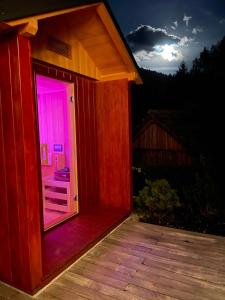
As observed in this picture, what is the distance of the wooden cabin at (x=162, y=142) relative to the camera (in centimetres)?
954

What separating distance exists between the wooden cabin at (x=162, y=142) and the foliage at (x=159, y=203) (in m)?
4.46

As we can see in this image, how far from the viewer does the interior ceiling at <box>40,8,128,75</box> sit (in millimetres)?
3764

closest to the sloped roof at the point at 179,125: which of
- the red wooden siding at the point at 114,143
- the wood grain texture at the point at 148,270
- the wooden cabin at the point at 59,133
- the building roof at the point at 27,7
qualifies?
the wooden cabin at the point at 59,133

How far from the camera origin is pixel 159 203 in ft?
15.6

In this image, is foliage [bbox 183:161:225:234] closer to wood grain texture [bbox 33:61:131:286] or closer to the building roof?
wood grain texture [bbox 33:61:131:286]

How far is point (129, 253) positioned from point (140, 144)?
7.37 m

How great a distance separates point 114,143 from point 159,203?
1.49 metres

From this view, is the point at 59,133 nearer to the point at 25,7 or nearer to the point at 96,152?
the point at 96,152

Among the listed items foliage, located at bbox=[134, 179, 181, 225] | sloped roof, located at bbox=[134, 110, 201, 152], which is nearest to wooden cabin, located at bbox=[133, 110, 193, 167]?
sloped roof, located at bbox=[134, 110, 201, 152]

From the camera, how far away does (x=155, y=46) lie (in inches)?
1516

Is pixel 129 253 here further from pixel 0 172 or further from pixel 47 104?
pixel 47 104

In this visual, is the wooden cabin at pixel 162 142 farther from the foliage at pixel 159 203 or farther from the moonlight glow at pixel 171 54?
the moonlight glow at pixel 171 54

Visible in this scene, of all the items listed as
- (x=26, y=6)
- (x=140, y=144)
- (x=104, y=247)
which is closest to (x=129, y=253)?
(x=104, y=247)

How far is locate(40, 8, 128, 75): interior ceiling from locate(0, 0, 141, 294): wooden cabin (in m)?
0.02
